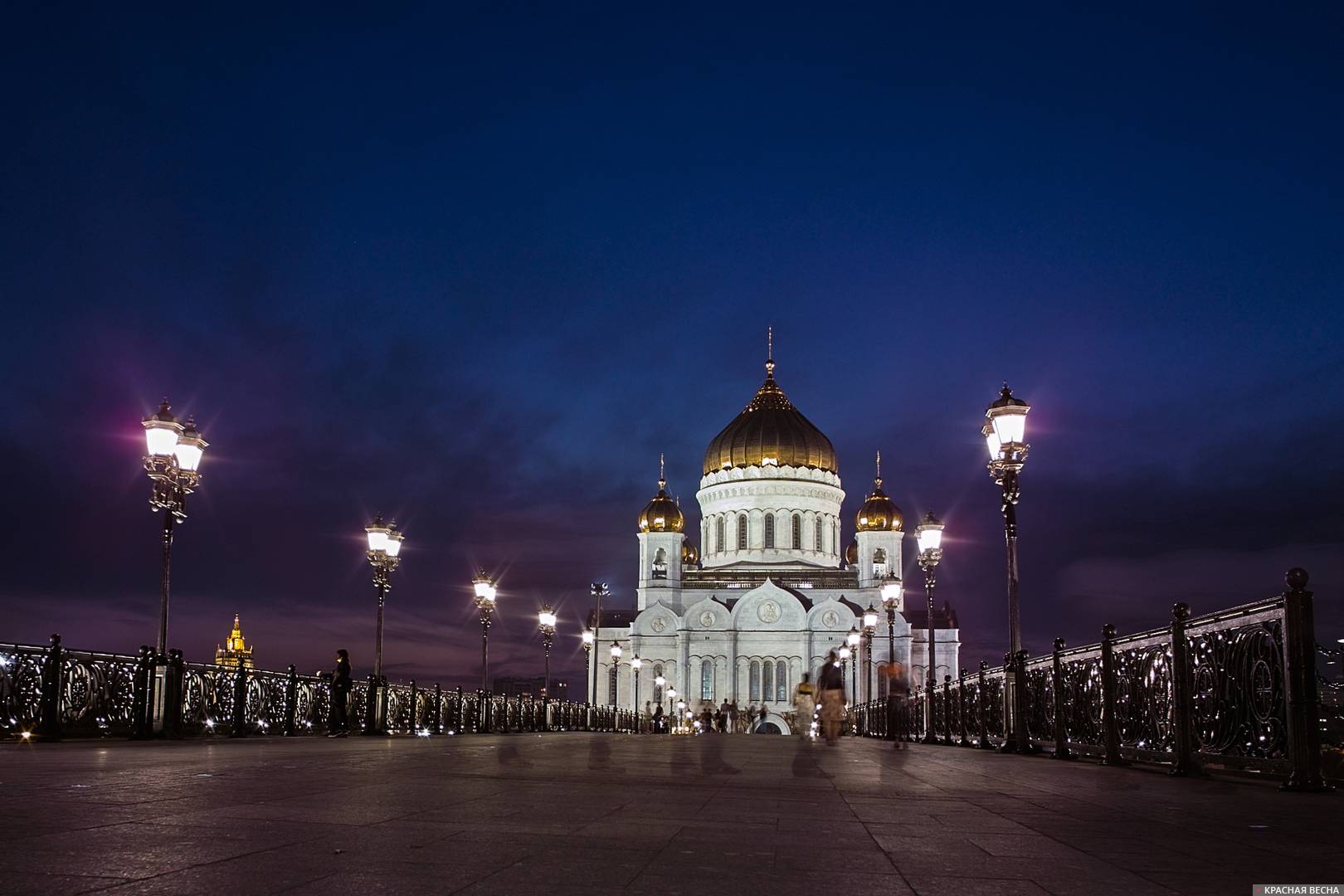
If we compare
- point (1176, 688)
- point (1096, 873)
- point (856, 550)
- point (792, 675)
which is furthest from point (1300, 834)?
point (856, 550)

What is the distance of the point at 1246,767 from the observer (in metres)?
10.8

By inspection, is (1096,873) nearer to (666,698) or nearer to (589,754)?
(589,754)

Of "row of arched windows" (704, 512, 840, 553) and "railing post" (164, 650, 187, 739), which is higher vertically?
"row of arched windows" (704, 512, 840, 553)

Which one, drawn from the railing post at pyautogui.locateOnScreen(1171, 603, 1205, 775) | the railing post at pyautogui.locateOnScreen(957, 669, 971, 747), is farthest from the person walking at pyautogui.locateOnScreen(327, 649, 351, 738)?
the railing post at pyautogui.locateOnScreen(1171, 603, 1205, 775)

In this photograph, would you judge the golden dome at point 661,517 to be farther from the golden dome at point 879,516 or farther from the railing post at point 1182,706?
the railing post at point 1182,706

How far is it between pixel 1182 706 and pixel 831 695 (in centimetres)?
896

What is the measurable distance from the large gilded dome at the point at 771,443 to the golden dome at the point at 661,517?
14.7 feet

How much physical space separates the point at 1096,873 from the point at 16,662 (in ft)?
53.0

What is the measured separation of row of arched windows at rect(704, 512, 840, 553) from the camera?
9675cm

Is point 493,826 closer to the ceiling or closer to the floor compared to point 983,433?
closer to the floor

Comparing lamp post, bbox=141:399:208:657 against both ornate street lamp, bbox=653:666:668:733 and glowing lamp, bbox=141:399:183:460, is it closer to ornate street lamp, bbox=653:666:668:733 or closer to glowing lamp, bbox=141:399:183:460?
glowing lamp, bbox=141:399:183:460

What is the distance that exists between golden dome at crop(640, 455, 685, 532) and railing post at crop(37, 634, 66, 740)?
273 feet

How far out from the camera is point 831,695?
20.5 m

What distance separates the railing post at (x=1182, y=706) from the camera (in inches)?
470
